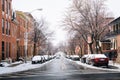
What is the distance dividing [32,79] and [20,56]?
46975 mm

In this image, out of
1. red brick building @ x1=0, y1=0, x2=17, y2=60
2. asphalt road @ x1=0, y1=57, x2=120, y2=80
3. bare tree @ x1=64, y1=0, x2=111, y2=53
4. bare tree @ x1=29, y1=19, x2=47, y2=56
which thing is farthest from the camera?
bare tree @ x1=29, y1=19, x2=47, y2=56

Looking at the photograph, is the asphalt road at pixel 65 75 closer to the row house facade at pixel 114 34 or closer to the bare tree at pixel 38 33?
the row house facade at pixel 114 34

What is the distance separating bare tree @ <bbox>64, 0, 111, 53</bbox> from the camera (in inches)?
2393

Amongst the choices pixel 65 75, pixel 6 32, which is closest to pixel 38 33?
pixel 6 32

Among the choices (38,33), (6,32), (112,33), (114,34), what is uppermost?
(38,33)

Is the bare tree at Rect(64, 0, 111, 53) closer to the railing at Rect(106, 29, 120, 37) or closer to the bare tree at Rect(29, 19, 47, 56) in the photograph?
the railing at Rect(106, 29, 120, 37)

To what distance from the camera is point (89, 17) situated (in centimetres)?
6144

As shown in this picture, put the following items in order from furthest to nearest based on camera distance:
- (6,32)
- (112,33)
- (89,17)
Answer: (112,33)
(89,17)
(6,32)

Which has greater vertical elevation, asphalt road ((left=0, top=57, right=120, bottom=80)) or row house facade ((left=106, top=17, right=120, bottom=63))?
row house facade ((left=106, top=17, right=120, bottom=63))

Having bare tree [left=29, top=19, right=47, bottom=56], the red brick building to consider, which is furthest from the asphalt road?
bare tree [left=29, top=19, right=47, bottom=56]

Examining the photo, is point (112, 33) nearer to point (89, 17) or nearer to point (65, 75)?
point (89, 17)

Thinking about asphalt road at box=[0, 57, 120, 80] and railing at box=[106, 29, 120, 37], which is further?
railing at box=[106, 29, 120, 37]

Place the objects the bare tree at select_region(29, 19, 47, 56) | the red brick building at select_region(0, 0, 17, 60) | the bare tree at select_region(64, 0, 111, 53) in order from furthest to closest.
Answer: the bare tree at select_region(29, 19, 47, 56), the bare tree at select_region(64, 0, 111, 53), the red brick building at select_region(0, 0, 17, 60)

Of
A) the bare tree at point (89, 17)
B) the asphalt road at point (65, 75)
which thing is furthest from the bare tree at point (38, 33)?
the asphalt road at point (65, 75)
